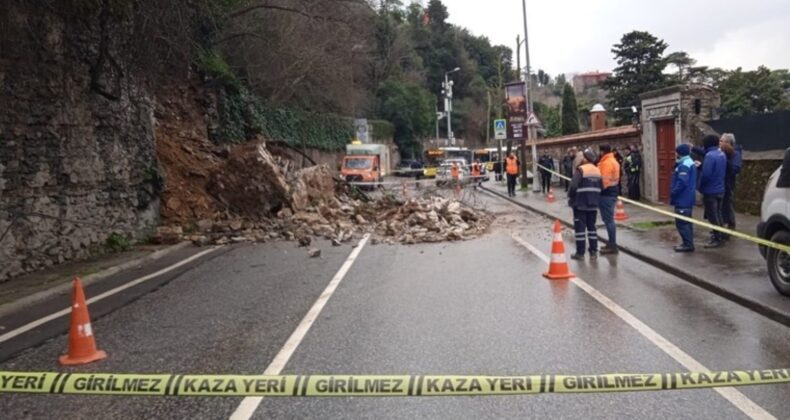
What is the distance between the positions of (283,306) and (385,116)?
71676 millimetres

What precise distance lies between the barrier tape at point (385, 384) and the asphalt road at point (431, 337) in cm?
106

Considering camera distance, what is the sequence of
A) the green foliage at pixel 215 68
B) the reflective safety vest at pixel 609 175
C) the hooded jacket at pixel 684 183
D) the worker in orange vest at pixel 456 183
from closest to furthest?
the hooded jacket at pixel 684 183 → the reflective safety vest at pixel 609 175 → the green foliage at pixel 215 68 → the worker in orange vest at pixel 456 183

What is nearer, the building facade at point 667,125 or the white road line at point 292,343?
the white road line at point 292,343

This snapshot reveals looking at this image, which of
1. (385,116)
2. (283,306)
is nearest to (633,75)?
(385,116)

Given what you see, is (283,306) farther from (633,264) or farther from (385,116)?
(385,116)

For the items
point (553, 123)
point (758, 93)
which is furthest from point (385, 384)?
point (553, 123)

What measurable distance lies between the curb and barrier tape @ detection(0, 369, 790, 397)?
564cm

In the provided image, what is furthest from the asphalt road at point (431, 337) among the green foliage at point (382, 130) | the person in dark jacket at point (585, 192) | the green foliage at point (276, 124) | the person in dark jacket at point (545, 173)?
the green foliage at point (382, 130)

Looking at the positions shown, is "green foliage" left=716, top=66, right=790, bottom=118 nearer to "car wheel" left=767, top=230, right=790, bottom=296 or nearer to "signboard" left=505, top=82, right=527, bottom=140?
"signboard" left=505, top=82, right=527, bottom=140

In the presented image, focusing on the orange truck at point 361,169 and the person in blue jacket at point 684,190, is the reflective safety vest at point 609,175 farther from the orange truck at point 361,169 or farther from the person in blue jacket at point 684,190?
the orange truck at point 361,169

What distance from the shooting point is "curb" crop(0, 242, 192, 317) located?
28.3 feet

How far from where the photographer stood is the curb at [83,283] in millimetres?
8617

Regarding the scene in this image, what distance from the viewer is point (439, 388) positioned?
11.6 ft

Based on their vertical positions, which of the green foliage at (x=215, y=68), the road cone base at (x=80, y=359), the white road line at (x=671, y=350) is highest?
the green foliage at (x=215, y=68)
